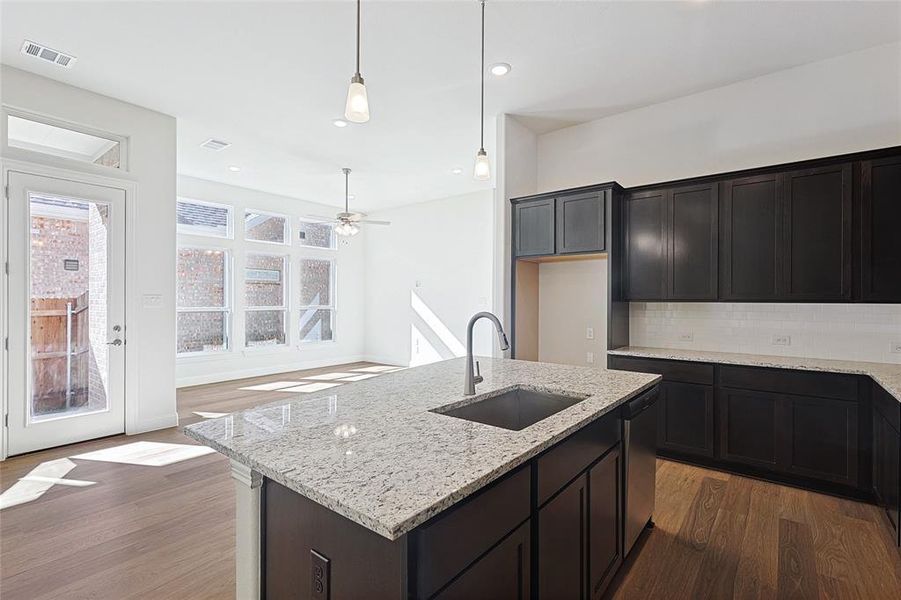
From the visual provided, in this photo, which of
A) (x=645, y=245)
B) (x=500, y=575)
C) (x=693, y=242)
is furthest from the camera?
(x=645, y=245)

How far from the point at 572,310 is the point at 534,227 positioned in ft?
3.17

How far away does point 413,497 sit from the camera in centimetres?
101

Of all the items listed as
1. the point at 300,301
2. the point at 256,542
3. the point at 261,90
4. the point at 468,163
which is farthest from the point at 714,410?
the point at 300,301

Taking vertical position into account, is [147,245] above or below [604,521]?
above

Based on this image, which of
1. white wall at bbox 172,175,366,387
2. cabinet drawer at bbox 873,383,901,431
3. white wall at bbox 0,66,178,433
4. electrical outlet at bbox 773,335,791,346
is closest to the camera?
cabinet drawer at bbox 873,383,901,431

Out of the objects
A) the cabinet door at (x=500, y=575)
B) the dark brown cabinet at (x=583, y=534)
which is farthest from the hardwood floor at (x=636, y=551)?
the cabinet door at (x=500, y=575)

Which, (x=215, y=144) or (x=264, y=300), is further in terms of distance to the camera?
(x=264, y=300)

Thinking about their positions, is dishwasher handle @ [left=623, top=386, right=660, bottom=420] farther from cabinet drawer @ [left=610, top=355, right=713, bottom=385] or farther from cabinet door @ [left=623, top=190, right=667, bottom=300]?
cabinet door @ [left=623, top=190, right=667, bottom=300]

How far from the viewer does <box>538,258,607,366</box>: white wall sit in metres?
4.30

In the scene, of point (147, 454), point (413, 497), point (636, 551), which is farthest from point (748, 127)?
point (147, 454)

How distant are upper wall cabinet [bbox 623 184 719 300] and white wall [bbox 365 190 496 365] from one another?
301 cm

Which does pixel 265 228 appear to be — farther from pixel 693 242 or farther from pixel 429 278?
pixel 693 242

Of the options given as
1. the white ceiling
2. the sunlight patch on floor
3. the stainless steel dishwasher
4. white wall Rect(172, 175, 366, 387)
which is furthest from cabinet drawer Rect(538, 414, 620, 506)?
white wall Rect(172, 175, 366, 387)

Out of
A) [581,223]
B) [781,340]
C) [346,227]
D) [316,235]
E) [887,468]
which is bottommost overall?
[887,468]
